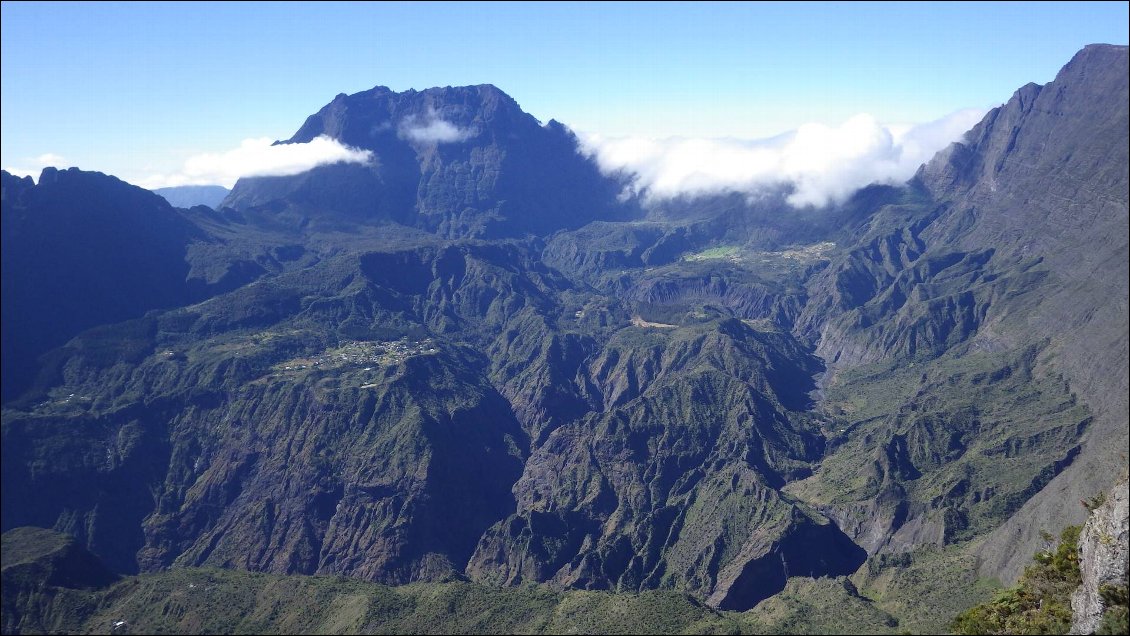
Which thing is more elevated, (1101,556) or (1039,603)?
(1101,556)

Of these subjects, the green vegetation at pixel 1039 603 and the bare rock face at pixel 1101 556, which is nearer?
the bare rock face at pixel 1101 556

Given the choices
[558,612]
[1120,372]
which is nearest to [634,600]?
[558,612]

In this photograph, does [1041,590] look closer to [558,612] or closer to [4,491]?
[558,612]

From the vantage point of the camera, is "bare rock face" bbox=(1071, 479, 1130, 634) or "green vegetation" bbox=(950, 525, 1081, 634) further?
"green vegetation" bbox=(950, 525, 1081, 634)

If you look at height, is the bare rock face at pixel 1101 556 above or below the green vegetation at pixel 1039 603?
above

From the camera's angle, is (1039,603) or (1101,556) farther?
(1039,603)
